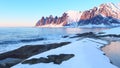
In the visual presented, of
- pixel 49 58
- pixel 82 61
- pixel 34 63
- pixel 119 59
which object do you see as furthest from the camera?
pixel 119 59

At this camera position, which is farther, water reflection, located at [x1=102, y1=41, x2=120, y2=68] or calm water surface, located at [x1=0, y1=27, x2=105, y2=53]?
calm water surface, located at [x1=0, y1=27, x2=105, y2=53]

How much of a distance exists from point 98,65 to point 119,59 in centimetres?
499

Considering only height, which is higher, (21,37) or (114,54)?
(114,54)

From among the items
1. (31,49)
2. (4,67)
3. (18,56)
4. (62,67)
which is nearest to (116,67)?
(62,67)

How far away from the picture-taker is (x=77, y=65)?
15.9 metres

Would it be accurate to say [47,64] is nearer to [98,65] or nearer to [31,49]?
[98,65]

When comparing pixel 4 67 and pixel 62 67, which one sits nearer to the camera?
pixel 62 67

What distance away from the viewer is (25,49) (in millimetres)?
35938

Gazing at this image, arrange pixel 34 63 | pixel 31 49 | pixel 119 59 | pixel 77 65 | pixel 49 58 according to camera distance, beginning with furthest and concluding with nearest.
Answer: pixel 31 49 → pixel 119 59 → pixel 49 58 → pixel 34 63 → pixel 77 65

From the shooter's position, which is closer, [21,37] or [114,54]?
[114,54]

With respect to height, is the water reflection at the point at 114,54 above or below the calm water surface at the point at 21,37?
above

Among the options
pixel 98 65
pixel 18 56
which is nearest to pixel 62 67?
pixel 98 65

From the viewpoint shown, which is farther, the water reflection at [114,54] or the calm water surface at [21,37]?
the calm water surface at [21,37]

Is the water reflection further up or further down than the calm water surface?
further up
